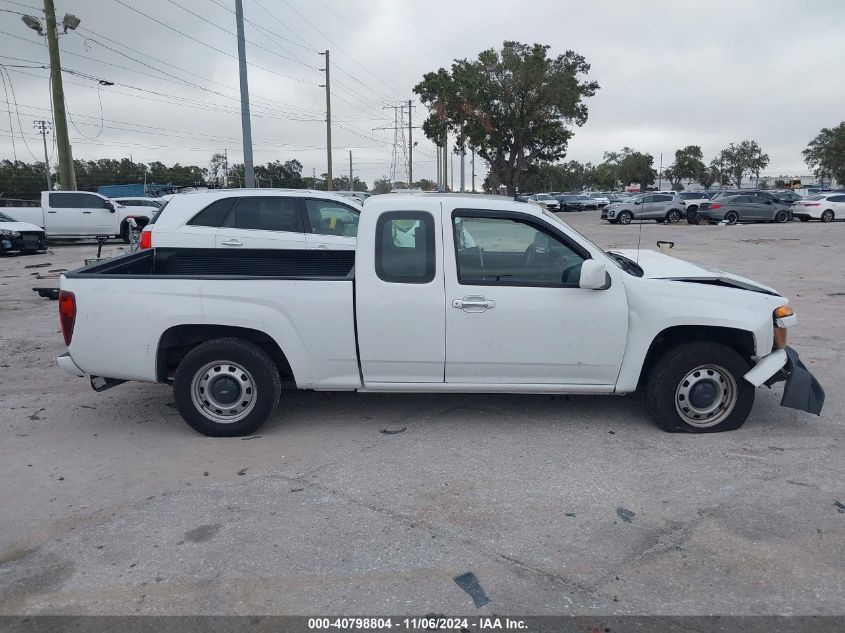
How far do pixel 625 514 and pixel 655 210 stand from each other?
36188 mm

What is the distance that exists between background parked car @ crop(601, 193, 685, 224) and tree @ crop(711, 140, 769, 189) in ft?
250

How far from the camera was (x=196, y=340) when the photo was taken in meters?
5.27

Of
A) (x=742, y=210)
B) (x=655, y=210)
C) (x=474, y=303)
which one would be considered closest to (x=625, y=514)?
(x=474, y=303)

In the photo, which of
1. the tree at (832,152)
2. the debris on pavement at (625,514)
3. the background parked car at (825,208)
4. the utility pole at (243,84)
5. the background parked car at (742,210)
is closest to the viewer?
the debris on pavement at (625,514)

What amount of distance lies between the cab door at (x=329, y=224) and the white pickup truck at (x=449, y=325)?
4.60 meters

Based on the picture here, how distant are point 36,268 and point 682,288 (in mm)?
16324

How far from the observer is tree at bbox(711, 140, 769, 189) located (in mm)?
105125

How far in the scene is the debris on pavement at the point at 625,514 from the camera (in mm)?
3941

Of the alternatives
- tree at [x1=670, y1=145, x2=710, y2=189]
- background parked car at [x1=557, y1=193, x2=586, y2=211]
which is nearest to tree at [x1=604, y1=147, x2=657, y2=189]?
tree at [x1=670, y1=145, x2=710, y2=189]

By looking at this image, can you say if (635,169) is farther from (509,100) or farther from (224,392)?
(224,392)

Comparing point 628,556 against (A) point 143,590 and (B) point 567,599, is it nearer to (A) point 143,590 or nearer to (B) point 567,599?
(B) point 567,599

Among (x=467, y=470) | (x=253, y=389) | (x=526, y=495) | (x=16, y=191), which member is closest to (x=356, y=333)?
(x=253, y=389)

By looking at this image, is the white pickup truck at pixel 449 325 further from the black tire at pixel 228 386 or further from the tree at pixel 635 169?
the tree at pixel 635 169

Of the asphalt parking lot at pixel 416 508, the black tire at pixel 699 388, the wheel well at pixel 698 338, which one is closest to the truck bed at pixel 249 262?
the asphalt parking lot at pixel 416 508
